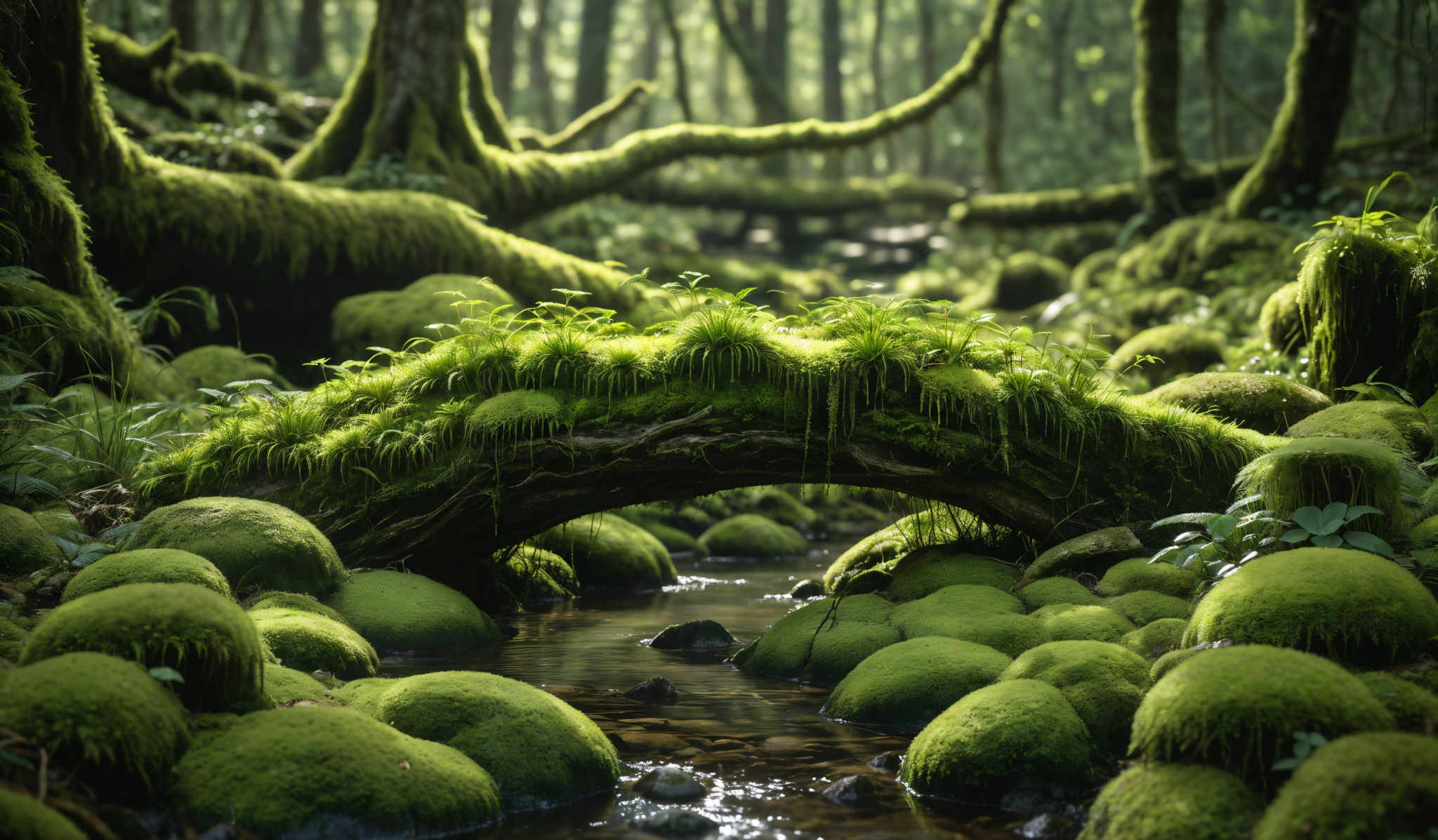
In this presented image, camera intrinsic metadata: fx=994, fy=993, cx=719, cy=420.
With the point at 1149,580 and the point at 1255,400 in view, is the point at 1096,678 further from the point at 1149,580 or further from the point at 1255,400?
the point at 1255,400

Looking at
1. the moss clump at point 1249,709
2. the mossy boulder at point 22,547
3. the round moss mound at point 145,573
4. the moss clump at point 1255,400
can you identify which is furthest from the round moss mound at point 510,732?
the moss clump at point 1255,400

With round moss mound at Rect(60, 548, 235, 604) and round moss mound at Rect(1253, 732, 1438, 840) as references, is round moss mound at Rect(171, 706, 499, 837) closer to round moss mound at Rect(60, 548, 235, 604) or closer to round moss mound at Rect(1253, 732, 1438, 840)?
round moss mound at Rect(60, 548, 235, 604)

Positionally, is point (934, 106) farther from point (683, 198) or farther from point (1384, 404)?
point (1384, 404)

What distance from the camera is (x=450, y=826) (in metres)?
3.51

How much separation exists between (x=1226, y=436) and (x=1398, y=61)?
7544 mm

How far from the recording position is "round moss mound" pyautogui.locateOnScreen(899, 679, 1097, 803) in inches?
152

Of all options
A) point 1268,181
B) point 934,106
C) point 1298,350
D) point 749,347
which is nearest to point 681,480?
point 749,347

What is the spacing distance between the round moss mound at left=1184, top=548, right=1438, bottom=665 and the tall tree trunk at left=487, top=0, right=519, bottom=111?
23.8 m

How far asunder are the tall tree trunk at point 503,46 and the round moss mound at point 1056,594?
22.3 m

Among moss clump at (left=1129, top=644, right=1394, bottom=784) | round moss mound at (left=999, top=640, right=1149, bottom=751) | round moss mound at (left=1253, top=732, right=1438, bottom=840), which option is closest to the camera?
round moss mound at (left=1253, top=732, right=1438, bottom=840)

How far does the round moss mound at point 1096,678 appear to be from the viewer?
4.11 metres

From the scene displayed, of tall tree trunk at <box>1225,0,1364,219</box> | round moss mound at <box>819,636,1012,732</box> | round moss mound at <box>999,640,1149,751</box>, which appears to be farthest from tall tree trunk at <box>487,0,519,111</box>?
round moss mound at <box>999,640,1149,751</box>

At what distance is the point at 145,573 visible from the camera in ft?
14.4

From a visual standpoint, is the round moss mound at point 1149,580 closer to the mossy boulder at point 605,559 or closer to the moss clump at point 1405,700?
the moss clump at point 1405,700
